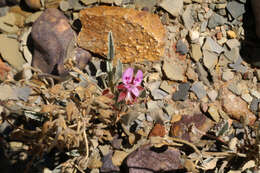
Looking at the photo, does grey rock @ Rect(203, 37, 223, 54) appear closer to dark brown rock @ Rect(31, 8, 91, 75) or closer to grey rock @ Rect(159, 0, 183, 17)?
grey rock @ Rect(159, 0, 183, 17)

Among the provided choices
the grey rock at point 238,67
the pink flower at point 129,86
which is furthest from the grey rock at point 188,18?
the pink flower at point 129,86

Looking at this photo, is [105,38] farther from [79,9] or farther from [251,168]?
[251,168]

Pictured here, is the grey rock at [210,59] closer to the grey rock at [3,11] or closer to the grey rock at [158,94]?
the grey rock at [158,94]

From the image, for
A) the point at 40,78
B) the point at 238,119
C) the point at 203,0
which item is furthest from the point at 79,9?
the point at 238,119

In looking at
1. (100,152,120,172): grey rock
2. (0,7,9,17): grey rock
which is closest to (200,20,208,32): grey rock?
(100,152,120,172): grey rock

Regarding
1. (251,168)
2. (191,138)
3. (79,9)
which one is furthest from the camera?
(79,9)

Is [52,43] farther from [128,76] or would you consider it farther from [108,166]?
[108,166]
